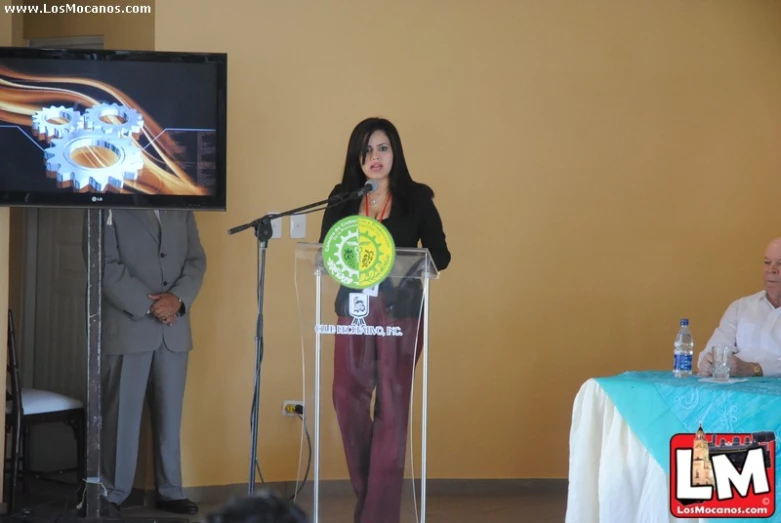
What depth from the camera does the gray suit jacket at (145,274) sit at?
14.8ft

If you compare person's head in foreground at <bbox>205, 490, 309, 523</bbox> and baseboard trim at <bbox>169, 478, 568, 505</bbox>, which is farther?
baseboard trim at <bbox>169, 478, 568, 505</bbox>

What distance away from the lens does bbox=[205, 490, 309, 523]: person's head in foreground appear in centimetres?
128

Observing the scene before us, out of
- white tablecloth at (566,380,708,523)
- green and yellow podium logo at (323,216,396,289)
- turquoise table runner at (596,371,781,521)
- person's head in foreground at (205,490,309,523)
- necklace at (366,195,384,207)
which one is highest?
necklace at (366,195,384,207)

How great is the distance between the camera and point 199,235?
491 cm

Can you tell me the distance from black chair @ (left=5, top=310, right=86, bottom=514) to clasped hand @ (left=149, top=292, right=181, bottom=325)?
2.07 feet

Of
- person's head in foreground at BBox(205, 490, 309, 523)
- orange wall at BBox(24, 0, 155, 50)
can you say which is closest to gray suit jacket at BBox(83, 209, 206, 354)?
orange wall at BBox(24, 0, 155, 50)

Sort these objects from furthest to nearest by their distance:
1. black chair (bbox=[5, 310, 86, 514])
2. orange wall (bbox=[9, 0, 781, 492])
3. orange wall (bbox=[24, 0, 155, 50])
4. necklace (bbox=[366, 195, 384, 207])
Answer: orange wall (bbox=[9, 0, 781, 492]) → orange wall (bbox=[24, 0, 155, 50]) → black chair (bbox=[5, 310, 86, 514]) → necklace (bbox=[366, 195, 384, 207])

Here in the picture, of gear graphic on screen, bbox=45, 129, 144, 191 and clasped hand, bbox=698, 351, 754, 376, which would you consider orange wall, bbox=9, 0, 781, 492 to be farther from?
clasped hand, bbox=698, 351, 754, 376

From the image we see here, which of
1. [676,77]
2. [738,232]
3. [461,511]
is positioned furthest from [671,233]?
[461,511]

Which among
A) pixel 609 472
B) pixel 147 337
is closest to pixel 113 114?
pixel 147 337

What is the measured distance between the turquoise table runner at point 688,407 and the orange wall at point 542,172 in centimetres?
163

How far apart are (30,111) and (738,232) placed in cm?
347

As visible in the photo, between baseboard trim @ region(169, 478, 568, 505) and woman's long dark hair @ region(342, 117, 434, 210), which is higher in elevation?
woman's long dark hair @ region(342, 117, 434, 210)

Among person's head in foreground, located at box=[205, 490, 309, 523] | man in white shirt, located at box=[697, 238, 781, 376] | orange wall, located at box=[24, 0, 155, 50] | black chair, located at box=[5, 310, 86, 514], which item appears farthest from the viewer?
orange wall, located at box=[24, 0, 155, 50]
